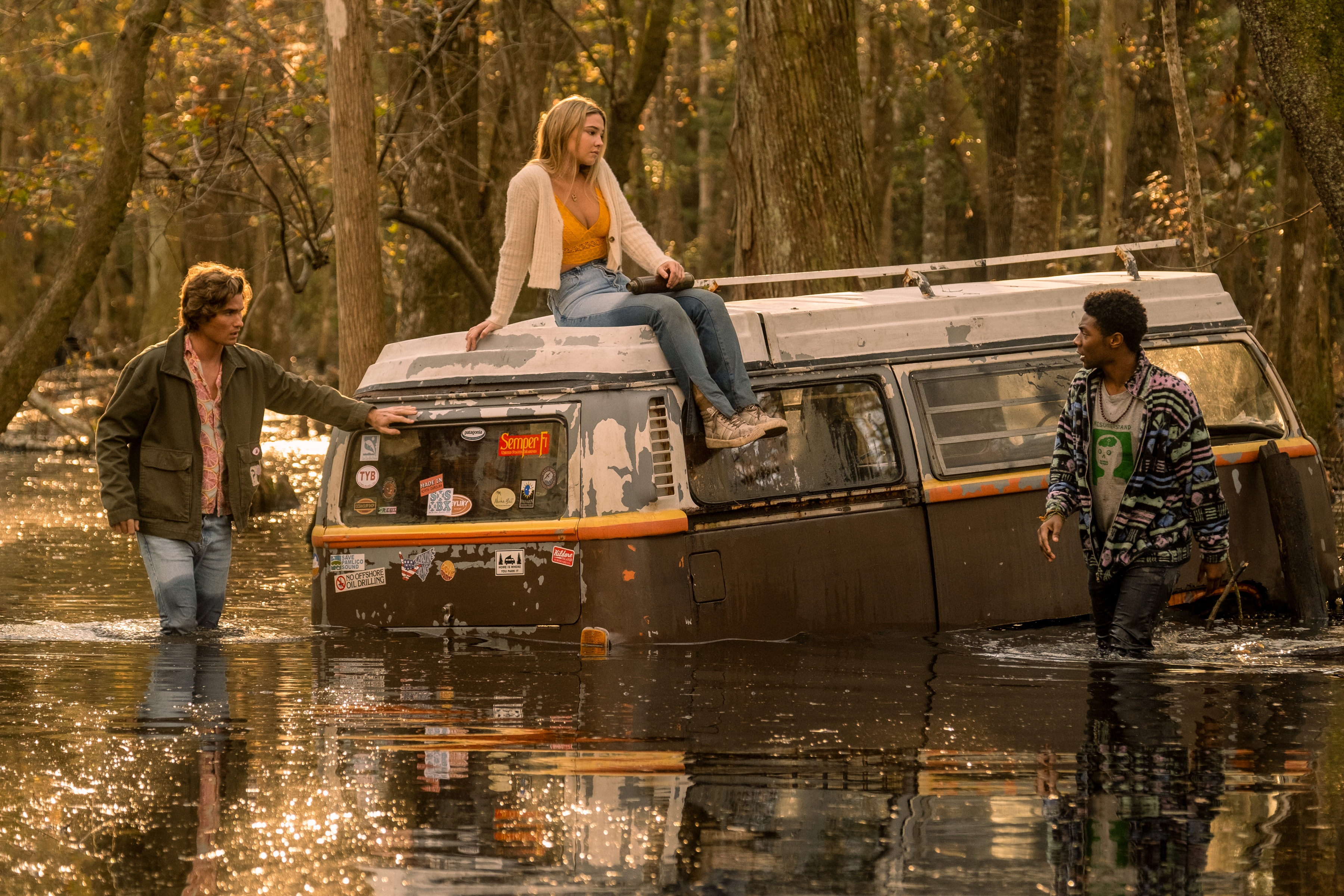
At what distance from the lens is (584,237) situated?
795 centimetres

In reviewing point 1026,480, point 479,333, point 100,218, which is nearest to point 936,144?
point 100,218

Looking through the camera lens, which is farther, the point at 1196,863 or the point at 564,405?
the point at 564,405

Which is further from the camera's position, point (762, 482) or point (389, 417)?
point (762, 482)

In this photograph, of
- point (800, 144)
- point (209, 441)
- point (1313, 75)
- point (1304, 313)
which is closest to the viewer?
point (209, 441)

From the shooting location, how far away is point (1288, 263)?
770 inches

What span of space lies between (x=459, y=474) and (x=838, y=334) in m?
1.88

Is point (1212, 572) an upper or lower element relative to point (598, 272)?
lower

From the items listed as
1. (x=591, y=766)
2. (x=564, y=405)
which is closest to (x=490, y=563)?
(x=564, y=405)

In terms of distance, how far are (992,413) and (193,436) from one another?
147 inches

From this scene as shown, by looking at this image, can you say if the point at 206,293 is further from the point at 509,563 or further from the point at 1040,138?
the point at 1040,138

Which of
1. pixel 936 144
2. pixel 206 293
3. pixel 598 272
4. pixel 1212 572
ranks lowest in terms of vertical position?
pixel 1212 572

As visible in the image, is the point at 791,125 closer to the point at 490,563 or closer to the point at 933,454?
the point at 933,454

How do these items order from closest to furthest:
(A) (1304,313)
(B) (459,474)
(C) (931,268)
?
(B) (459,474) < (C) (931,268) < (A) (1304,313)

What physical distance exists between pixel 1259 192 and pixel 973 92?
730 centimetres
